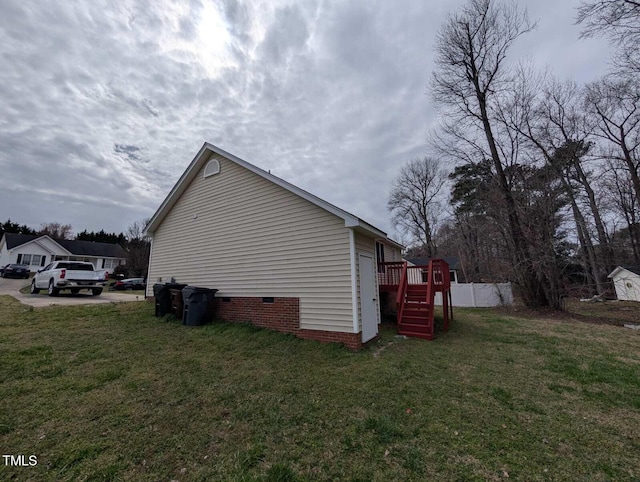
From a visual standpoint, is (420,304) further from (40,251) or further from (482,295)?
(40,251)

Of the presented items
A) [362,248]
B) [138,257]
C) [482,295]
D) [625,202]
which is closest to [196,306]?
[362,248]

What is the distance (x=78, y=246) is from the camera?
129 ft

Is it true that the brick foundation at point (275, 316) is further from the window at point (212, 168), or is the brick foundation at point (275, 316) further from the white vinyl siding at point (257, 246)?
the window at point (212, 168)

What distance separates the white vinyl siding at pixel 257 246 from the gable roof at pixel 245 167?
19 cm

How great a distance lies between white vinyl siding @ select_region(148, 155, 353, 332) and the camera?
265 inches

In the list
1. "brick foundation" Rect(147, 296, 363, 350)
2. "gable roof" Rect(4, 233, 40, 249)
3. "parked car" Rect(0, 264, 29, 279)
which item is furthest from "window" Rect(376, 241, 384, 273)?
"gable roof" Rect(4, 233, 40, 249)

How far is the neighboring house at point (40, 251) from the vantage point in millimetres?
34219

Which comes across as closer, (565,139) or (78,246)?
(565,139)

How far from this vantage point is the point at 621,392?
168 inches

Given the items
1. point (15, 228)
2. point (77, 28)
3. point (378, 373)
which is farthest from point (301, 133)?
point (15, 228)

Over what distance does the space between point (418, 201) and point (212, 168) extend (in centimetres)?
2672

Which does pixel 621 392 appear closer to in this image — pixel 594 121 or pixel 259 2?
pixel 259 2

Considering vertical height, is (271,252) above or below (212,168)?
below

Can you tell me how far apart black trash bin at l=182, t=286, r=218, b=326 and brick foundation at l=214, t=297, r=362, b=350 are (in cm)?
41
